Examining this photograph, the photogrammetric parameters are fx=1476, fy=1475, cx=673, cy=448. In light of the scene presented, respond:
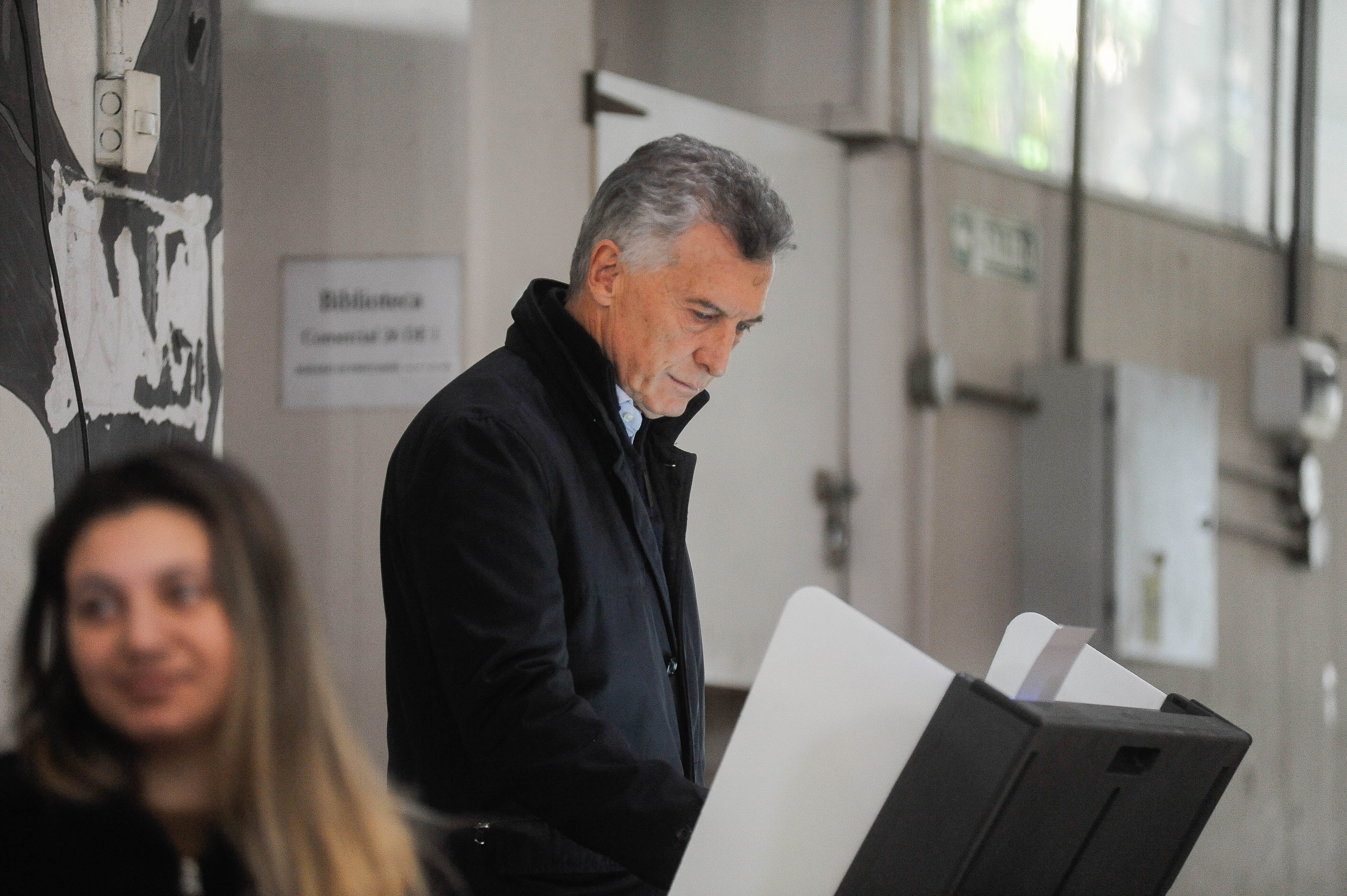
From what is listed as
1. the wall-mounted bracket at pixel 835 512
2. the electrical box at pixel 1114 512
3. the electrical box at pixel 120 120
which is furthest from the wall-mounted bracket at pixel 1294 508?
the electrical box at pixel 120 120

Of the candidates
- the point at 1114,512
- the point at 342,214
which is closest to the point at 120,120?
the point at 342,214

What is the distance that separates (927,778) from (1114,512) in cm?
308

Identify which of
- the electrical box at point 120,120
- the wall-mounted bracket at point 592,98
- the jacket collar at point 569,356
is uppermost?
the wall-mounted bracket at point 592,98

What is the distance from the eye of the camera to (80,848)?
80 cm

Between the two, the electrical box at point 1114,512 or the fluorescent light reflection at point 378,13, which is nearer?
the fluorescent light reflection at point 378,13

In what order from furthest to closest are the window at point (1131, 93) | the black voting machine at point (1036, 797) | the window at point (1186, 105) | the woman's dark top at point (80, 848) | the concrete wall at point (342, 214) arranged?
1. the window at point (1186, 105)
2. the window at point (1131, 93)
3. the concrete wall at point (342, 214)
4. the black voting machine at point (1036, 797)
5. the woman's dark top at point (80, 848)

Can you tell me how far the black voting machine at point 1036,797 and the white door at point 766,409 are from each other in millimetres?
2056

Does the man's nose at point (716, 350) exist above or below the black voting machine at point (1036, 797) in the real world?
above

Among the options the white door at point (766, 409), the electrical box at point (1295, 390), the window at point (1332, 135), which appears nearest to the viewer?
the white door at point (766, 409)

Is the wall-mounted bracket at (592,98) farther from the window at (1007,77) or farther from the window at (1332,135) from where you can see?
the window at (1332,135)

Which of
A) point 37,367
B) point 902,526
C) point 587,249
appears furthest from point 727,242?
point 902,526

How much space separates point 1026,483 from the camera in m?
4.09

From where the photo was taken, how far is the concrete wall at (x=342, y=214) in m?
2.81

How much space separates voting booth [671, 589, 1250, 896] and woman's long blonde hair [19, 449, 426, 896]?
1.05ft
